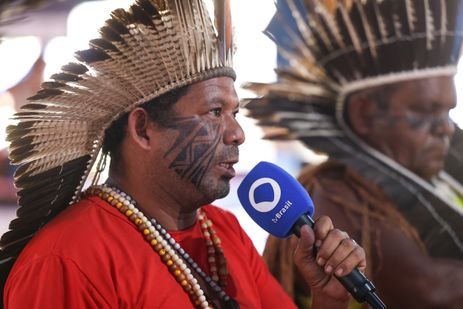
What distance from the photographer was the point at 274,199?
1.54m

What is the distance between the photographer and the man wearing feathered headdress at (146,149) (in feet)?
5.32

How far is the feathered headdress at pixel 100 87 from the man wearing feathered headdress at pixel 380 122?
815mm

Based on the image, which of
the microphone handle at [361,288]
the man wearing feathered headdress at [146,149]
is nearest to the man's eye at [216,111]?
the man wearing feathered headdress at [146,149]

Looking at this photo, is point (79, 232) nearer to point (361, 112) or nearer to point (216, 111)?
point (216, 111)

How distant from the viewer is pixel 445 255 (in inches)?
95.3

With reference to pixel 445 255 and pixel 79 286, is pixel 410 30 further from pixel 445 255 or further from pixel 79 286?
pixel 79 286

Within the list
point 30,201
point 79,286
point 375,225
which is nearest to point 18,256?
point 30,201

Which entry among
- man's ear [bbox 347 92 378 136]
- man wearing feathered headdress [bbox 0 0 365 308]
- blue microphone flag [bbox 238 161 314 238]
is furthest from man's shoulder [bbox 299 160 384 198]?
blue microphone flag [bbox 238 161 314 238]

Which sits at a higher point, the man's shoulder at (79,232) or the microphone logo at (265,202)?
the microphone logo at (265,202)

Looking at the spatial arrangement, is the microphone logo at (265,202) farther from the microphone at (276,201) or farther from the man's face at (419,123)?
the man's face at (419,123)

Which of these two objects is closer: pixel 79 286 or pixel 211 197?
pixel 79 286

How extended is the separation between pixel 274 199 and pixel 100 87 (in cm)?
46

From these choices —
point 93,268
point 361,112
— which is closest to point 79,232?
point 93,268

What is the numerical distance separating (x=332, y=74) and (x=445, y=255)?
71cm
